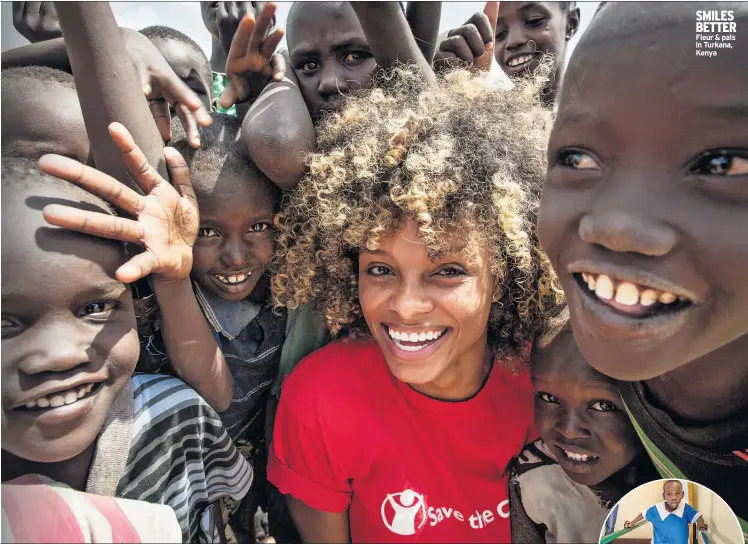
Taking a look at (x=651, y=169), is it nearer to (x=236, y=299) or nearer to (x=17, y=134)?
(x=236, y=299)

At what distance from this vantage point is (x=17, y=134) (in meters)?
1.42

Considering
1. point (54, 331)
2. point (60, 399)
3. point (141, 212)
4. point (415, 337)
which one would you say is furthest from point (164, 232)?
point (415, 337)

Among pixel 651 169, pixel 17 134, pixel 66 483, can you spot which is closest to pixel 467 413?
pixel 651 169

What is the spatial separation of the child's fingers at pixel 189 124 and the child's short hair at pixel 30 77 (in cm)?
31

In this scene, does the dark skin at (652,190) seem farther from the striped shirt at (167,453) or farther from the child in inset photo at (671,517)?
the striped shirt at (167,453)

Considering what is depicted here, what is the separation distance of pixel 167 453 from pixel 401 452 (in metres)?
0.69

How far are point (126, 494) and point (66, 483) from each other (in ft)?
0.46

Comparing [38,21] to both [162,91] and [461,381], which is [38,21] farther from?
[461,381]

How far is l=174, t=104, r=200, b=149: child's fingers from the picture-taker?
5.23ft

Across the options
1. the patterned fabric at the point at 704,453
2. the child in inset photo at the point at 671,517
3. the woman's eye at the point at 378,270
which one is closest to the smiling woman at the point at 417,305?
the woman's eye at the point at 378,270

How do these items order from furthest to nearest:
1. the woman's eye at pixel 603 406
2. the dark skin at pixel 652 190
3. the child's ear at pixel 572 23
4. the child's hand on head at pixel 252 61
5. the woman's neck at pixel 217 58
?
the child's ear at pixel 572 23, the woman's neck at pixel 217 58, the child's hand on head at pixel 252 61, the woman's eye at pixel 603 406, the dark skin at pixel 652 190

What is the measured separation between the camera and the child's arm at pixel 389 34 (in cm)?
150

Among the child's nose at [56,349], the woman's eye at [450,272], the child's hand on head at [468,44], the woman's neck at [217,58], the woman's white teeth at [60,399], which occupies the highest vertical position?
the woman's neck at [217,58]

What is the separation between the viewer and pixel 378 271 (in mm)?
1634
